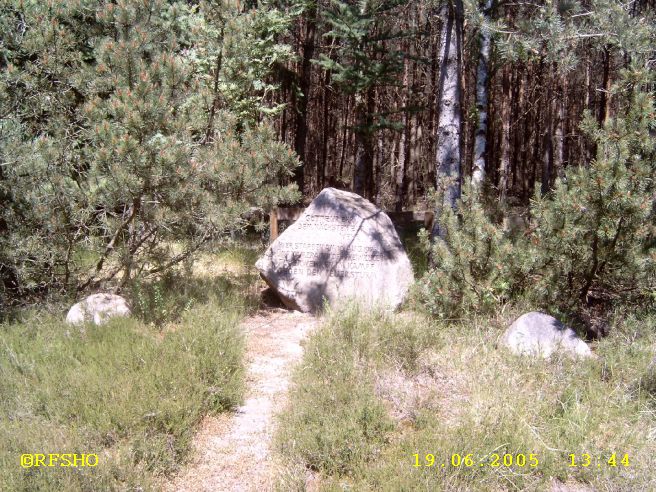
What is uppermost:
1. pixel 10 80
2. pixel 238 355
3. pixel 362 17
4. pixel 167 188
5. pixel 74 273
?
pixel 362 17

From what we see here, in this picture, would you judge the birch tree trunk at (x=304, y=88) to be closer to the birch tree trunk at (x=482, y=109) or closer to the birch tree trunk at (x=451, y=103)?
the birch tree trunk at (x=482, y=109)

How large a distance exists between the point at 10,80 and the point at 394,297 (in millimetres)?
4755

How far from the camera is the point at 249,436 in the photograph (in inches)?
157

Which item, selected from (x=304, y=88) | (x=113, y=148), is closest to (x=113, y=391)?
(x=113, y=148)

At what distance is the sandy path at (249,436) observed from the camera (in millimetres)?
3508

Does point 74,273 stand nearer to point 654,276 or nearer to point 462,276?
point 462,276

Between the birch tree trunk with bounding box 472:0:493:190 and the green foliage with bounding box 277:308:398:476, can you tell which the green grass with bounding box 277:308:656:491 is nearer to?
the green foliage with bounding box 277:308:398:476

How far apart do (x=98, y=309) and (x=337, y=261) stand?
2.92 m

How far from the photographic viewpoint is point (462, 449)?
3475 mm

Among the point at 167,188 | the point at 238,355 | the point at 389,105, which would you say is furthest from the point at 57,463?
the point at 389,105

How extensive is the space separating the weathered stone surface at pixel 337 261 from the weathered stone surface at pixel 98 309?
192cm
